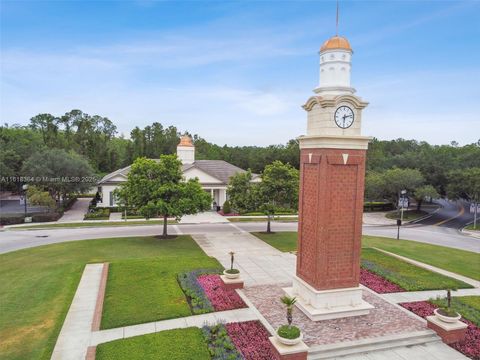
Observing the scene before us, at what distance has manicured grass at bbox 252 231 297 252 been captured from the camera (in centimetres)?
2534

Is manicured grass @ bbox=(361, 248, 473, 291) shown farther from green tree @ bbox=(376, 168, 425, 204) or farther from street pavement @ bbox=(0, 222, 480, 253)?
green tree @ bbox=(376, 168, 425, 204)

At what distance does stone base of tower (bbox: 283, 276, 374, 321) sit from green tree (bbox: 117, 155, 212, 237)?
13.7 meters

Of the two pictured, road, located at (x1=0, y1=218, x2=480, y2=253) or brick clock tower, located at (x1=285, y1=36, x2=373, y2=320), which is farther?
road, located at (x1=0, y1=218, x2=480, y2=253)

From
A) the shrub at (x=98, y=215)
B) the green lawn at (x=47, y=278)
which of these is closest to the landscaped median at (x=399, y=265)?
the green lawn at (x=47, y=278)

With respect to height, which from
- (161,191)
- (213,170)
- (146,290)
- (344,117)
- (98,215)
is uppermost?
(344,117)

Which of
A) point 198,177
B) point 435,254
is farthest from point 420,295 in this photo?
point 198,177

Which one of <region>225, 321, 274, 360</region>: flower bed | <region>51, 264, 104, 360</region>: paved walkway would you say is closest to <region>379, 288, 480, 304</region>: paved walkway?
<region>225, 321, 274, 360</region>: flower bed

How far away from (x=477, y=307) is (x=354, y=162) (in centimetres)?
853

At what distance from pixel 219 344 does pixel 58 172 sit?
37.0 meters

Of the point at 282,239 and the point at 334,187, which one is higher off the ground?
the point at 334,187

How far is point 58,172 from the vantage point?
4172cm

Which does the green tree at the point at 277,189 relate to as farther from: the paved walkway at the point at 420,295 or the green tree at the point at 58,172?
the green tree at the point at 58,172

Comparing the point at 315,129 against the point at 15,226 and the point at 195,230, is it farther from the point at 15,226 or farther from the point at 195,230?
the point at 15,226

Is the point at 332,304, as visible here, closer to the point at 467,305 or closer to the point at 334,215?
the point at 334,215
